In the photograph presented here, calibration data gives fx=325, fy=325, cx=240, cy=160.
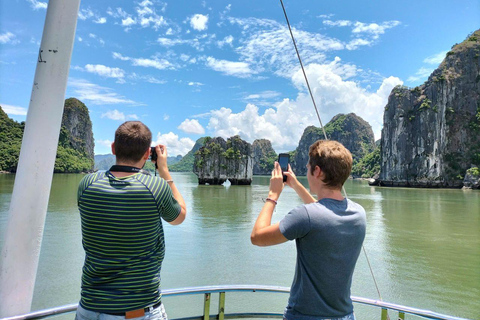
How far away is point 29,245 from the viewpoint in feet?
4.56

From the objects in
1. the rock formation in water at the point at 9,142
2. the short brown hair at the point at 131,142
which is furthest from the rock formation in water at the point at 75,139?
the short brown hair at the point at 131,142

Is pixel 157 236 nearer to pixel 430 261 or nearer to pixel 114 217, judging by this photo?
pixel 114 217

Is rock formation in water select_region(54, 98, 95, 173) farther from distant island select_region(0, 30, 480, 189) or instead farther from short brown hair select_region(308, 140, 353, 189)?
short brown hair select_region(308, 140, 353, 189)

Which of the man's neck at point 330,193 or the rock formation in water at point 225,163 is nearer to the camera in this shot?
the man's neck at point 330,193

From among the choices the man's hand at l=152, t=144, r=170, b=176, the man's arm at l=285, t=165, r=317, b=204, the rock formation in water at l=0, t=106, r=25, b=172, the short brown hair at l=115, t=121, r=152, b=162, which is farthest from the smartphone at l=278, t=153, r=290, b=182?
the rock formation in water at l=0, t=106, r=25, b=172

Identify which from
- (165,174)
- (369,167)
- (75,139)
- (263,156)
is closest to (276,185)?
(165,174)

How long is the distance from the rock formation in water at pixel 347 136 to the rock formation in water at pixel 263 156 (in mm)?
13515

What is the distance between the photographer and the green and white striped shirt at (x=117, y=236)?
4.08ft

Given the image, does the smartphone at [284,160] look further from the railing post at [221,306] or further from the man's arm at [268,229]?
the railing post at [221,306]

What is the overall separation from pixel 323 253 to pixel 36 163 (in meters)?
1.25

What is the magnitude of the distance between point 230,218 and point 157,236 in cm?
1870

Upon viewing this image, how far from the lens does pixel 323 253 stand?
1244 millimetres

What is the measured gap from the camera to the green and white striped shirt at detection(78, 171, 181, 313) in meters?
1.24

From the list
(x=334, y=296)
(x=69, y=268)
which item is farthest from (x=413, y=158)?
(x=334, y=296)
